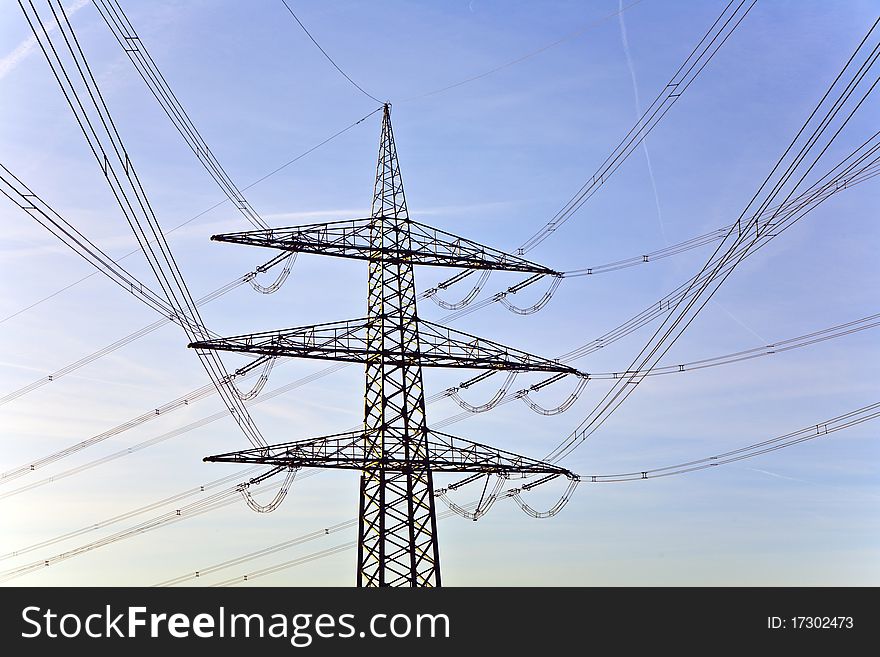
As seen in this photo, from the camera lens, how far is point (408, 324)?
1523 inches

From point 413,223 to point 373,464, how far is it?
992cm

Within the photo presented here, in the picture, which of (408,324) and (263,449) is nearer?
(263,449)

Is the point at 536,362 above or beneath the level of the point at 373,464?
above

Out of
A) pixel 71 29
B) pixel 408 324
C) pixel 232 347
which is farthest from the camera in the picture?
pixel 408 324

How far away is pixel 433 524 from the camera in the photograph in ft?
121

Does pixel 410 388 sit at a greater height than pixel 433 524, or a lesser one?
greater

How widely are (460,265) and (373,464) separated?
8.66 metres

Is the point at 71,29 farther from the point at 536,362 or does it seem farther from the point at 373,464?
the point at 536,362
